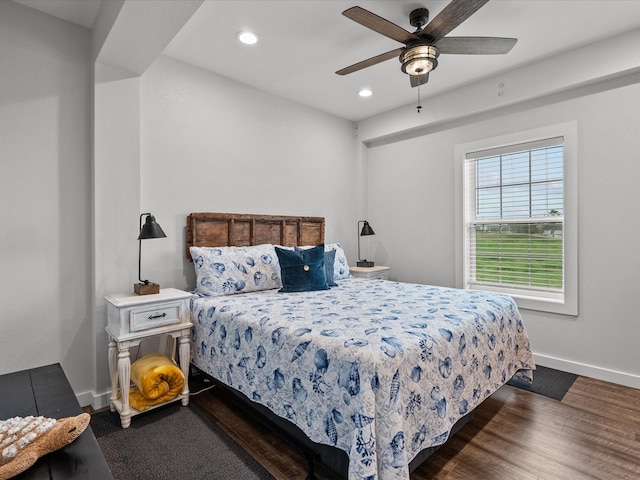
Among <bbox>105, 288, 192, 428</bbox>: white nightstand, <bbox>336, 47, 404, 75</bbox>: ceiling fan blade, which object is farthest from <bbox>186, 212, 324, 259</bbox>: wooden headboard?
<bbox>336, 47, 404, 75</bbox>: ceiling fan blade

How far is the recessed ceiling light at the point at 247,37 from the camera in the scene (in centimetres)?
265

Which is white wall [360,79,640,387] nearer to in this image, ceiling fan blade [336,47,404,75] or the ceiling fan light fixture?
the ceiling fan light fixture

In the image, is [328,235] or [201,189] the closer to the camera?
[201,189]

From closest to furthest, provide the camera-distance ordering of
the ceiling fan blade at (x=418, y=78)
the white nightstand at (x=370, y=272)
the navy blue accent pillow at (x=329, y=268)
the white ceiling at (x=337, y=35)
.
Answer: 1. the white ceiling at (x=337, y=35)
2. the ceiling fan blade at (x=418, y=78)
3. the navy blue accent pillow at (x=329, y=268)
4. the white nightstand at (x=370, y=272)

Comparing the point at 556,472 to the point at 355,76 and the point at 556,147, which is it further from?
the point at 355,76

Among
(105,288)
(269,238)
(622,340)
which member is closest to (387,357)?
(105,288)

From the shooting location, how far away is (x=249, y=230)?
351 centimetres

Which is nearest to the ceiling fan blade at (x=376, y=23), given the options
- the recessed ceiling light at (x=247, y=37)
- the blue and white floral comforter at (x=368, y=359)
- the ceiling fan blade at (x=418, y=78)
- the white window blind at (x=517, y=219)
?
the ceiling fan blade at (x=418, y=78)

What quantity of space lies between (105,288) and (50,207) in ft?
2.25

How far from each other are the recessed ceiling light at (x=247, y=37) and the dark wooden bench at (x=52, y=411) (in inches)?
103

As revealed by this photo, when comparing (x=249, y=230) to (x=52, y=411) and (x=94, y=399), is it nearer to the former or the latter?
(x=94, y=399)

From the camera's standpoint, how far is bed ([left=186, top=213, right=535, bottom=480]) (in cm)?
140

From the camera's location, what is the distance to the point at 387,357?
144cm

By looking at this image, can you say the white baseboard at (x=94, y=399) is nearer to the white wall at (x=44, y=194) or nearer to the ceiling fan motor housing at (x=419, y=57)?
the white wall at (x=44, y=194)
